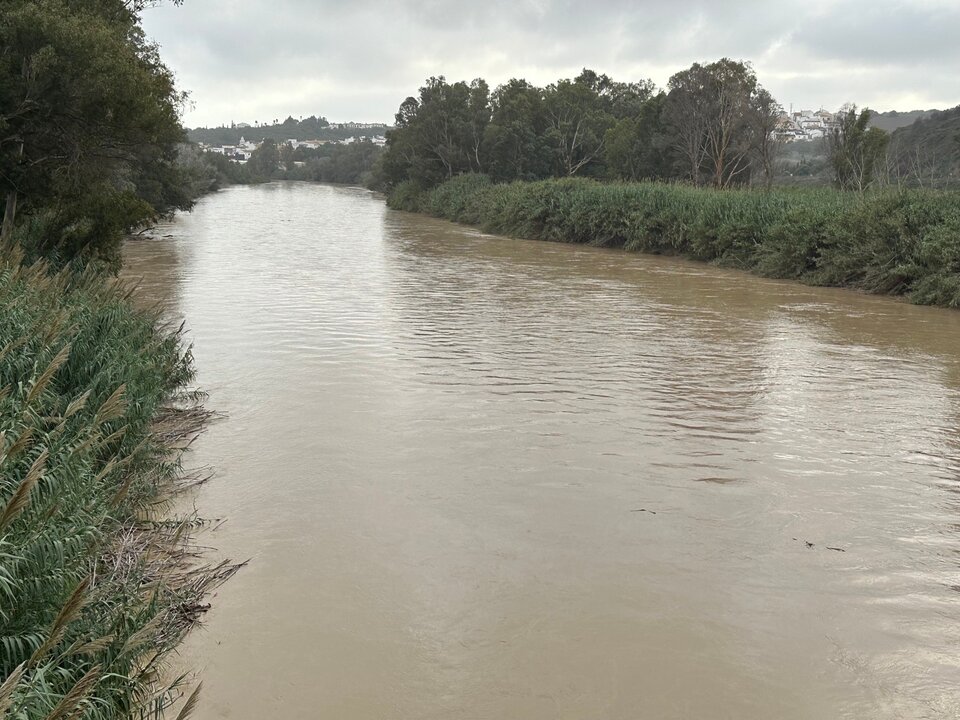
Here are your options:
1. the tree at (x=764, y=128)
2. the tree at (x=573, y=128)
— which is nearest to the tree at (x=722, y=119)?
the tree at (x=764, y=128)

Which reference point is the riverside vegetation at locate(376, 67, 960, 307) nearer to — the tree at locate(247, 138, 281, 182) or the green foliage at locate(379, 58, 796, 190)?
the green foliage at locate(379, 58, 796, 190)

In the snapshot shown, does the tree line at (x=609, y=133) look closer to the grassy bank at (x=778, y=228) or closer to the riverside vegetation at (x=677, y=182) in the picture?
the riverside vegetation at (x=677, y=182)

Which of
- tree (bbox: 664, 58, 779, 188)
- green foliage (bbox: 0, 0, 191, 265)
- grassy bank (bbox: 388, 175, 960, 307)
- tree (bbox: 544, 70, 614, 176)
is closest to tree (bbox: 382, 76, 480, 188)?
tree (bbox: 544, 70, 614, 176)

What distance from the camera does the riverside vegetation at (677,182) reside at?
19.4m

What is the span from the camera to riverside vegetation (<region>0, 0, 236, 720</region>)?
3.49m

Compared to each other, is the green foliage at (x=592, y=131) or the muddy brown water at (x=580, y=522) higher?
the green foliage at (x=592, y=131)

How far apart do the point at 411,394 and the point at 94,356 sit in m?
3.54

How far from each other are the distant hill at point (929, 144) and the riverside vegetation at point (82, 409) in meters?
21.3

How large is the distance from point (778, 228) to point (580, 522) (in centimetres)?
1799

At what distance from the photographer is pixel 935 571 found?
550 cm

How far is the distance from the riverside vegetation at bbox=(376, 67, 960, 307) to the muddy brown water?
613cm

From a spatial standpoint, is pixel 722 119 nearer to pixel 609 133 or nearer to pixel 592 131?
pixel 609 133

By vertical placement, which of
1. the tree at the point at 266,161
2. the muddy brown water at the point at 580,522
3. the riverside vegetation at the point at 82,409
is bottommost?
the muddy brown water at the point at 580,522

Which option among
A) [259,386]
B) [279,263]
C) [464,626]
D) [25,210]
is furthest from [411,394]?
[279,263]
